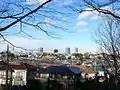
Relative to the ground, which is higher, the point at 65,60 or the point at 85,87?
the point at 65,60

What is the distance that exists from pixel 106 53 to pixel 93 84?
12.9 feet

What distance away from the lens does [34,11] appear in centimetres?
1107

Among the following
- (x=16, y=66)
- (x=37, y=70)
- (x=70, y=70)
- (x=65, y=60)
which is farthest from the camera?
(x=65, y=60)

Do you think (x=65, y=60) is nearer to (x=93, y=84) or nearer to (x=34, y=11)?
(x=93, y=84)

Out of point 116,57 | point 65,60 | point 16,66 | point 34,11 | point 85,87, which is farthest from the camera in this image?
point 65,60

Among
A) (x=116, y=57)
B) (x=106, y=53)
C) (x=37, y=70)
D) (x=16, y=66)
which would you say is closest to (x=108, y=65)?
(x=106, y=53)

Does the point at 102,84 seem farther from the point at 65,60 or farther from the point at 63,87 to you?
the point at 65,60

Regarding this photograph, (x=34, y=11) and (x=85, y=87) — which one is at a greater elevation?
(x=34, y=11)

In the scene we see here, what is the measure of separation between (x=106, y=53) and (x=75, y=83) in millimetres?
5322

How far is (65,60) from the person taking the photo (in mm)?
69438

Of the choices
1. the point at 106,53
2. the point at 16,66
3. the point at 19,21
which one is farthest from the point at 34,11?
the point at 16,66

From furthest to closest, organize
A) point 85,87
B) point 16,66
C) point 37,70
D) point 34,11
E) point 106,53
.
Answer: point 16,66, point 37,70, point 85,87, point 106,53, point 34,11

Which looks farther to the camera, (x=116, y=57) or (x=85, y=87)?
(x=85, y=87)

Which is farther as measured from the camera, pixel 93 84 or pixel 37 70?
pixel 37 70
